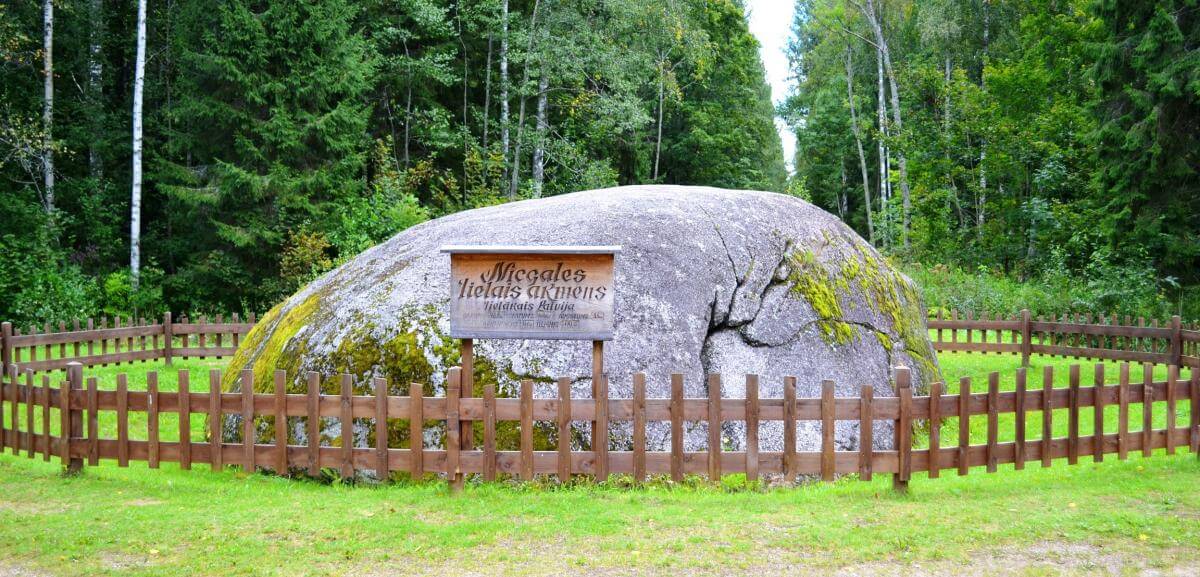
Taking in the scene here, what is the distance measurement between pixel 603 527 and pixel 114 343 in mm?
13229

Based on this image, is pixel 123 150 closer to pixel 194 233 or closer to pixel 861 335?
pixel 194 233

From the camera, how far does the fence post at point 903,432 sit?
24.0ft

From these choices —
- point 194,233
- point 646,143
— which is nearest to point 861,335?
point 194,233

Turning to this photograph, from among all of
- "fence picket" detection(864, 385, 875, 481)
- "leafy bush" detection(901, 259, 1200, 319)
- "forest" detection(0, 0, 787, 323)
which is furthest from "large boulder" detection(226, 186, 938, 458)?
"forest" detection(0, 0, 787, 323)

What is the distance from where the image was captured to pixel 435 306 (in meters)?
9.06

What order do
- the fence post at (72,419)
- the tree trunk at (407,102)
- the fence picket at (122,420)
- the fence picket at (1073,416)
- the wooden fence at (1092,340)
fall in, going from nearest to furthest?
the fence picket at (122,420) → the fence picket at (1073,416) → the fence post at (72,419) → the wooden fence at (1092,340) → the tree trunk at (407,102)

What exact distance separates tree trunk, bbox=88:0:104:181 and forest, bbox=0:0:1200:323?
2.5 inches

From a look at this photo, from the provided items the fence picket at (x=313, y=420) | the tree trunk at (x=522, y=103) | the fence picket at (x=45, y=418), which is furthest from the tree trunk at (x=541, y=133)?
the fence picket at (x=313, y=420)

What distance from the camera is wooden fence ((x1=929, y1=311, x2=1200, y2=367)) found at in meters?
15.2

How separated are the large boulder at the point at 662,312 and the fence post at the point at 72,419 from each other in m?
1.72

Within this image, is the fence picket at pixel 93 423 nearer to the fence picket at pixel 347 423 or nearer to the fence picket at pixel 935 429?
the fence picket at pixel 347 423

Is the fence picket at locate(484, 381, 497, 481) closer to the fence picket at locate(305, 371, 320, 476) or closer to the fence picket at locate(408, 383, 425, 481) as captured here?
the fence picket at locate(408, 383, 425, 481)

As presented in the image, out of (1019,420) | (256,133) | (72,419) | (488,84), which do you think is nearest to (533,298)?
(1019,420)

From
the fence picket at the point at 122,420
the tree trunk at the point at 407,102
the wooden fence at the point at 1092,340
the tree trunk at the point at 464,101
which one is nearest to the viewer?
the fence picket at the point at 122,420
